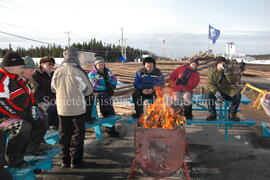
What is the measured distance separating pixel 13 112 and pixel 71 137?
1.20m

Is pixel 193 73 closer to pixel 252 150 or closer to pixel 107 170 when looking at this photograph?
pixel 252 150

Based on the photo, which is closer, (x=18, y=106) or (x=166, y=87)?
(x=18, y=106)

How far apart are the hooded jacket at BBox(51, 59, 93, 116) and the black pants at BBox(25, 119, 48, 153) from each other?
1.15ft

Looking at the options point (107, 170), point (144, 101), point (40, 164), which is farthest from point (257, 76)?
Result: point (40, 164)

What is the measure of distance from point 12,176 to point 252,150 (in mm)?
4476

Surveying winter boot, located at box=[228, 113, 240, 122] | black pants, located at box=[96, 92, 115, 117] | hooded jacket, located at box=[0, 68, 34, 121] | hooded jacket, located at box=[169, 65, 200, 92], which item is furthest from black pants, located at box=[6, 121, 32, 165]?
winter boot, located at box=[228, 113, 240, 122]

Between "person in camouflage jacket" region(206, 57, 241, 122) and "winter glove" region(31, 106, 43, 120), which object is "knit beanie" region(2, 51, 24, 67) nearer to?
"winter glove" region(31, 106, 43, 120)

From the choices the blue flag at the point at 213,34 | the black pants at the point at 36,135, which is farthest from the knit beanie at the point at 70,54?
the blue flag at the point at 213,34

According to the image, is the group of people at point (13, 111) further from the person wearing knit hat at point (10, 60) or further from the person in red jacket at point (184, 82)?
the person in red jacket at point (184, 82)

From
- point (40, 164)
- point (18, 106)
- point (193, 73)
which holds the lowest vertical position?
point (40, 164)

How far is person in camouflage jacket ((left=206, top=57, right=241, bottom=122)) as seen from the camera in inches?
204

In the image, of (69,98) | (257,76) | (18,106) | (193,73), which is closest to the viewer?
A: (18,106)

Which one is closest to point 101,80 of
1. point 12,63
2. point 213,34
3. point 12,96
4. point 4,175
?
point 12,63

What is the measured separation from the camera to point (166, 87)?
5715 mm
